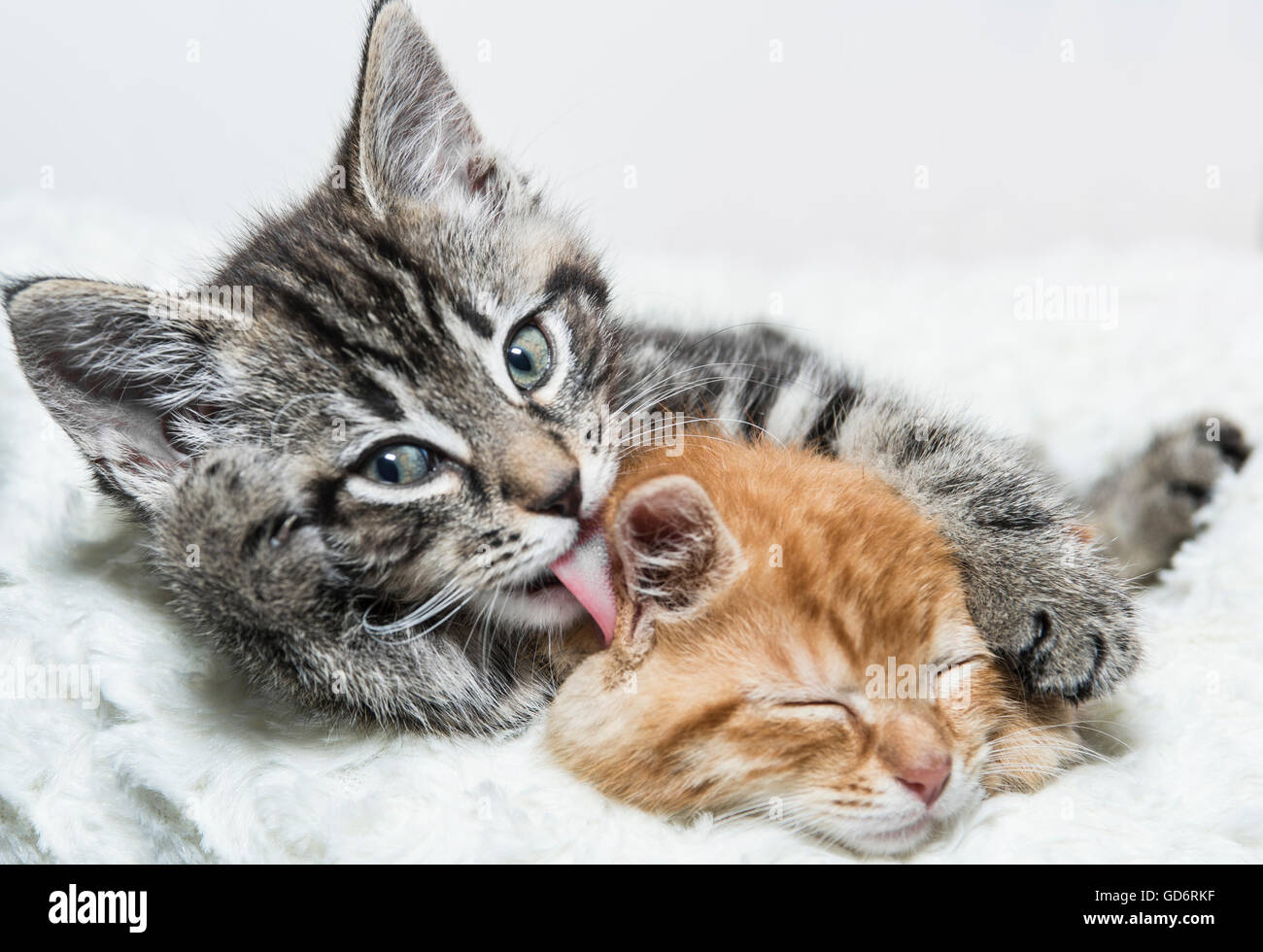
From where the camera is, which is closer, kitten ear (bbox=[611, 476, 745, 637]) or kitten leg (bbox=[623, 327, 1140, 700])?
kitten ear (bbox=[611, 476, 745, 637])

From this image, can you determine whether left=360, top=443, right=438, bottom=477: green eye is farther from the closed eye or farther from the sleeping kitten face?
the closed eye

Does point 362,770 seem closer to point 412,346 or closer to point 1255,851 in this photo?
point 412,346

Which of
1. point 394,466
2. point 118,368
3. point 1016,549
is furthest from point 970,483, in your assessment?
point 118,368

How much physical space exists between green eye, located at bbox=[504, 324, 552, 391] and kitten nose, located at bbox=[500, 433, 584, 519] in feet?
0.40

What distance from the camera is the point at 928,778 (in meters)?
0.80

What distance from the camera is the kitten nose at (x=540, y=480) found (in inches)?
35.4

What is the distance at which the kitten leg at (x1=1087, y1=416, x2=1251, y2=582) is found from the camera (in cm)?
134

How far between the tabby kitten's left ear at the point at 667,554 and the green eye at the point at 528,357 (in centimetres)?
25

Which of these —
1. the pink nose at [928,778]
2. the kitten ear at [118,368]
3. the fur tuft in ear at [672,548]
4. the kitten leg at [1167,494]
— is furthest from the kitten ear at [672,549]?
the kitten leg at [1167,494]

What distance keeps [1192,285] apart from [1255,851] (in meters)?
1.45

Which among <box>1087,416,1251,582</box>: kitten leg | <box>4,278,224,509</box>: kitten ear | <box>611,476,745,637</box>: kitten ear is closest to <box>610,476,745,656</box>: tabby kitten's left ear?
<box>611,476,745,637</box>: kitten ear

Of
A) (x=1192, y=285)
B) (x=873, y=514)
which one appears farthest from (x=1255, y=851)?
(x=1192, y=285)

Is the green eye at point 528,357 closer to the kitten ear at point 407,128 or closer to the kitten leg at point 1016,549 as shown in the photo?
the kitten ear at point 407,128

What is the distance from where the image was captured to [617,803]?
0.85 m
